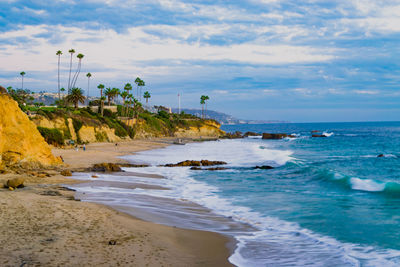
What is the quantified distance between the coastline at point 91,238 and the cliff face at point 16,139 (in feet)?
29.0

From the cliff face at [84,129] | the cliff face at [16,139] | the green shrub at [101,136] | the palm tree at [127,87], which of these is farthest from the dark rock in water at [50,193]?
the palm tree at [127,87]

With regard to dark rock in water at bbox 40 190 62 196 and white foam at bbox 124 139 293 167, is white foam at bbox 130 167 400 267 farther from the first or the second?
white foam at bbox 124 139 293 167

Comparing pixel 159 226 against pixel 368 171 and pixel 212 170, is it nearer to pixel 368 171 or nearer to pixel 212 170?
pixel 212 170

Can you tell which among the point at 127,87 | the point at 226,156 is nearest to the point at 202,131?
the point at 127,87

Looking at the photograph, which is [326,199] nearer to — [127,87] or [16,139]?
[16,139]

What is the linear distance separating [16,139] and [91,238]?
14.6 meters

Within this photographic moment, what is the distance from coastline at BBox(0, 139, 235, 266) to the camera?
661 centimetres

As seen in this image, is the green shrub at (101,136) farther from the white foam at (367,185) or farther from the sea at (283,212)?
the white foam at (367,185)

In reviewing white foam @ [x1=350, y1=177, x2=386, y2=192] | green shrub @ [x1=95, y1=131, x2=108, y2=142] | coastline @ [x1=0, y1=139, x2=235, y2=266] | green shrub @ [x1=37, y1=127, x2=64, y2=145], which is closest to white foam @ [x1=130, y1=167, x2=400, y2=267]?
coastline @ [x1=0, y1=139, x2=235, y2=266]

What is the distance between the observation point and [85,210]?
34.9 ft

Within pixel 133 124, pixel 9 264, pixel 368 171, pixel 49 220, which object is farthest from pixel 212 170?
pixel 133 124

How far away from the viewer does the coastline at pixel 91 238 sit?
6605 millimetres

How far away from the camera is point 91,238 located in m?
7.88

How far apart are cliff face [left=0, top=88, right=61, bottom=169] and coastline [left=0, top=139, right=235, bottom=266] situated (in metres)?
8.83
